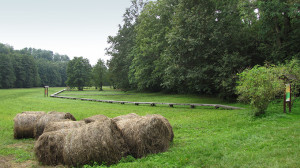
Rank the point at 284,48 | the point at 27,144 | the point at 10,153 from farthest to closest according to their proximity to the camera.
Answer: the point at 284,48, the point at 27,144, the point at 10,153

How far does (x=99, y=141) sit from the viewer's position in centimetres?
607

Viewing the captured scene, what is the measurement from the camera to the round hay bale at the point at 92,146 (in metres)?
6.00

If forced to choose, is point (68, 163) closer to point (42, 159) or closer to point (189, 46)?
point (42, 159)

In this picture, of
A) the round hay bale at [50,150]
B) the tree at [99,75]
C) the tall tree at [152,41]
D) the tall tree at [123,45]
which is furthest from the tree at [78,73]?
the round hay bale at [50,150]

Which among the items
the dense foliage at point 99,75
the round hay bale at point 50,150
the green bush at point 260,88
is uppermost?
the dense foliage at point 99,75

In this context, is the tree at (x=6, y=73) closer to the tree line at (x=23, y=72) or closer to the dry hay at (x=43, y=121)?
the tree line at (x=23, y=72)

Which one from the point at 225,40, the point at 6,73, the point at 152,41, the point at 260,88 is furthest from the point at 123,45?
the point at 6,73

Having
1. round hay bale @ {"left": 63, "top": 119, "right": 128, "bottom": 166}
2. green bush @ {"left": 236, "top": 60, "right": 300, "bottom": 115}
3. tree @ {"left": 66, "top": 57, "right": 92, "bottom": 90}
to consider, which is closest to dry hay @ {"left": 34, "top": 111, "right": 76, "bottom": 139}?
round hay bale @ {"left": 63, "top": 119, "right": 128, "bottom": 166}

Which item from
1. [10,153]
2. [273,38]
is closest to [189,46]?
[273,38]

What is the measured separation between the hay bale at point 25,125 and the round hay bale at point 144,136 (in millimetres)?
4785

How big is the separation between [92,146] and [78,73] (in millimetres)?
78423

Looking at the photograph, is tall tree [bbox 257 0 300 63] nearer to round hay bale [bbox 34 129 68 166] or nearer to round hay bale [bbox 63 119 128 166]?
round hay bale [bbox 63 119 128 166]

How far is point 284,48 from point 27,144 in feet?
75.2

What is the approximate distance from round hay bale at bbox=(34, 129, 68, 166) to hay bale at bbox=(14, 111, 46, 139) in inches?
131
